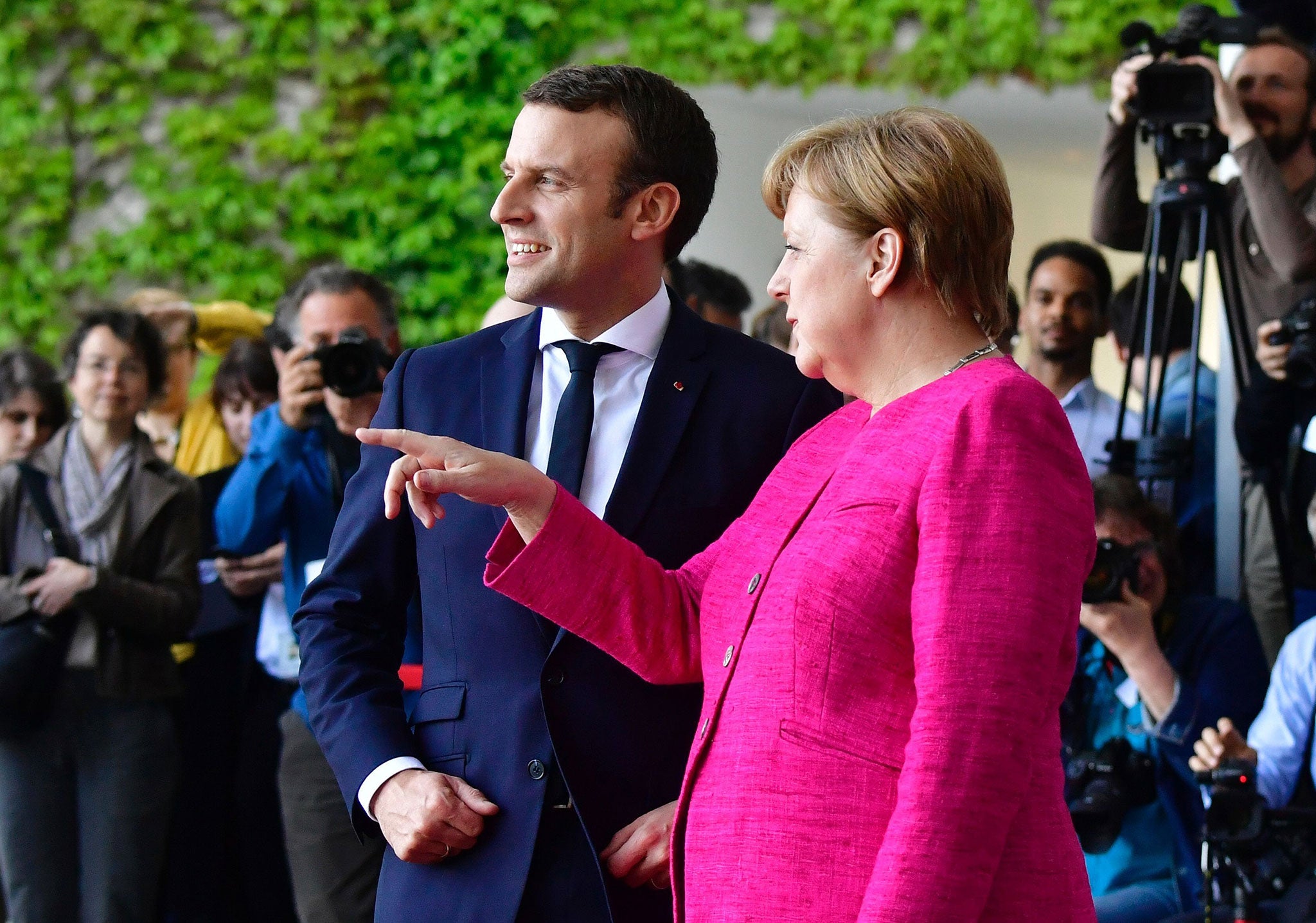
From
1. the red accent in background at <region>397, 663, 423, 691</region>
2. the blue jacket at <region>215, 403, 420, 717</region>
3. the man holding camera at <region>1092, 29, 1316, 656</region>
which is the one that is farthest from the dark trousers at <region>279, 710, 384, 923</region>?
the man holding camera at <region>1092, 29, 1316, 656</region>

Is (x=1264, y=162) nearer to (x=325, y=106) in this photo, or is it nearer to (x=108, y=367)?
(x=108, y=367)

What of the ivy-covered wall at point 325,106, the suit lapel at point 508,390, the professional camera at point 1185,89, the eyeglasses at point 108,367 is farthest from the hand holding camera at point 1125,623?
the ivy-covered wall at point 325,106

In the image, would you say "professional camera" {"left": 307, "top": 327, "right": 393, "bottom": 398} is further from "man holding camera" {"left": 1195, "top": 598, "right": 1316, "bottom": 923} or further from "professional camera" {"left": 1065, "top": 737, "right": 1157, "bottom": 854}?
"man holding camera" {"left": 1195, "top": 598, "right": 1316, "bottom": 923}

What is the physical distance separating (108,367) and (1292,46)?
9.67 feet

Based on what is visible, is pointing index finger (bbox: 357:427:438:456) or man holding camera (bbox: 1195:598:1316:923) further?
man holding camera (bbox: 1195:598:1316:923)

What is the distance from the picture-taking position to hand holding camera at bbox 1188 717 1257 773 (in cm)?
247

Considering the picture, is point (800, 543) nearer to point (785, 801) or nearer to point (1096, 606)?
point (785, 801)

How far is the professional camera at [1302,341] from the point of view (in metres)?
2.78

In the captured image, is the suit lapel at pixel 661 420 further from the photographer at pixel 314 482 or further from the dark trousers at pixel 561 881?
the photographer at pixel 314 482

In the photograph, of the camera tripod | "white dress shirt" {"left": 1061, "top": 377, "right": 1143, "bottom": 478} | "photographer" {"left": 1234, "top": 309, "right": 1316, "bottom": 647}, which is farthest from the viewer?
"white dress shirt" {"left": 1061, "top": 377, "right": 1143, "bottom": 478}

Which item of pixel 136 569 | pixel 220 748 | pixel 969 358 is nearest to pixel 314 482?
pixel 136 569

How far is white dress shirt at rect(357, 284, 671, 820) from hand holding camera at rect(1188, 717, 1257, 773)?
52.1 inches

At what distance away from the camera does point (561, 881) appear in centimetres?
154

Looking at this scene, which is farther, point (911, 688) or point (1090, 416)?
point (1090, 416)
